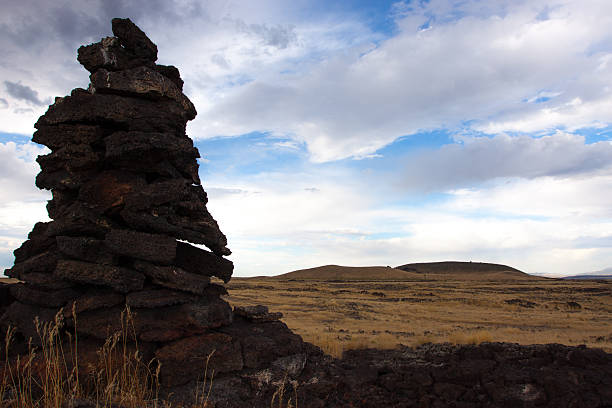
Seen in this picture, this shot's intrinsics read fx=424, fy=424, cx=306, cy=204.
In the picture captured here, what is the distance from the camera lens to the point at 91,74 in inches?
436

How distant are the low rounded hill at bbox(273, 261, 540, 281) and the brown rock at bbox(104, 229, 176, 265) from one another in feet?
352

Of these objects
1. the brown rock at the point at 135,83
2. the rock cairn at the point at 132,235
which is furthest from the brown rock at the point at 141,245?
the brown rock at the point at 135,83

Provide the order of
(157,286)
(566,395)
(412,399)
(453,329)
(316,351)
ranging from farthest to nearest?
(453,329)
(316,351)
(157,286)
(412,399)
(566,395)

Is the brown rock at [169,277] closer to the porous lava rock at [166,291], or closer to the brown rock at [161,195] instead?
the porous lava rock at [166,291]

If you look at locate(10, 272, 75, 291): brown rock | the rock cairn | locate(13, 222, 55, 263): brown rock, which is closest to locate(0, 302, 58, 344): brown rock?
the rock cairn

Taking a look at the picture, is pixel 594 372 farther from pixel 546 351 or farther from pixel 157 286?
pixel 157 286

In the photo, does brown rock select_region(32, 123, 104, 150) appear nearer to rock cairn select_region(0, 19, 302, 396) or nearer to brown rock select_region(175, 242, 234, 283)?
rock cairn select_region(0, 19, 302, 396)

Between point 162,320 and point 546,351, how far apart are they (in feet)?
28.3

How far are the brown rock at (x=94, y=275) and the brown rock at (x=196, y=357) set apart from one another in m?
1.69

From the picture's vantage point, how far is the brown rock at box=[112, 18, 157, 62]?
11336 mm

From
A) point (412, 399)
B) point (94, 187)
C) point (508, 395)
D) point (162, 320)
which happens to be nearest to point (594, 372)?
point (508, 395)

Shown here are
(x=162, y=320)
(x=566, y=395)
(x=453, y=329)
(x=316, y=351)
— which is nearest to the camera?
(x=566, y=395)

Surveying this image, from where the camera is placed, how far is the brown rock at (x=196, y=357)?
8.70 meters

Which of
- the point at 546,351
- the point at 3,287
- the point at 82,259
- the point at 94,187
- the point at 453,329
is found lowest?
the point at 453,329
